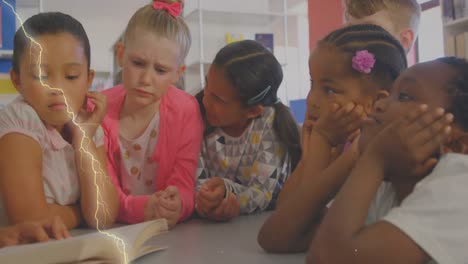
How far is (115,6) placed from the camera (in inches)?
210

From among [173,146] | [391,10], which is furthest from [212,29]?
[173,146]

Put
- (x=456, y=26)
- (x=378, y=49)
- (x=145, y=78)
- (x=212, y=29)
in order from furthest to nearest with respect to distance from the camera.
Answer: (x=212, y=29) → (x=456, y=26) → (x=145, y=78) → (x=378, y=49)

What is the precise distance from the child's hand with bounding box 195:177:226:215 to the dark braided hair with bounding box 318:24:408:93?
0.36 m

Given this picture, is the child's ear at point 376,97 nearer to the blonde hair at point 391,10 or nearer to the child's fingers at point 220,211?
the child's fingers at point 220,211

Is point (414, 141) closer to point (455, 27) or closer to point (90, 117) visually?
point (90, 117)

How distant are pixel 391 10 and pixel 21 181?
103 centimetres

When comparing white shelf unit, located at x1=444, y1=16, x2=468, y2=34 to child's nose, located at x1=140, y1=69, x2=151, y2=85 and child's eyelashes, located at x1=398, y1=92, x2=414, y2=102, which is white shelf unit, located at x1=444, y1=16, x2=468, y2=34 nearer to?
child's nose, located at x1=140, y1=69, x2=151, y2=85

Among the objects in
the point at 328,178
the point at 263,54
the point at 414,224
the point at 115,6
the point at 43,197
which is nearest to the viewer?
the point at 414,224

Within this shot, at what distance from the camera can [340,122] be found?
0.77m

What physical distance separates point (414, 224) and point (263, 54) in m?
0.75

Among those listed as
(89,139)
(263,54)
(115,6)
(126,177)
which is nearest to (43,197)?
(89,139)

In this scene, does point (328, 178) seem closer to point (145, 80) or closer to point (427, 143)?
point (427, 143)

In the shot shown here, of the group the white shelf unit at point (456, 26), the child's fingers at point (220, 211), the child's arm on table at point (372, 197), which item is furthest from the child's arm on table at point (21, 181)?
the white shelf unit at point (456, 26)

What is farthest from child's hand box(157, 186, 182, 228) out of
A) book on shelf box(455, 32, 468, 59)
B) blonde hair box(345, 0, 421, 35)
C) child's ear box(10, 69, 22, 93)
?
book on shelf box(455, 32, 468, 59)
